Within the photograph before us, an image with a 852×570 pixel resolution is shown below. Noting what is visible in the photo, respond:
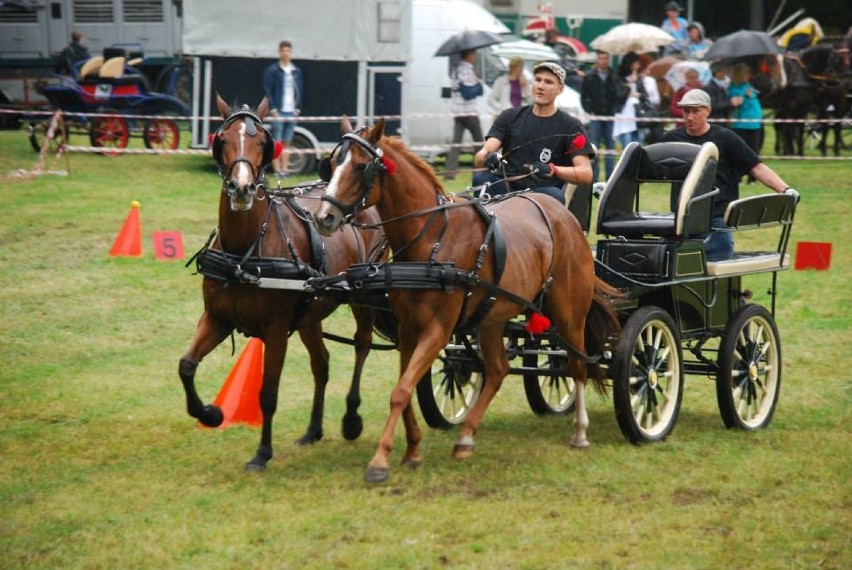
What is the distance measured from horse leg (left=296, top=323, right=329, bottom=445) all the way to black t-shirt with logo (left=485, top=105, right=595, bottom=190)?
1.64 m

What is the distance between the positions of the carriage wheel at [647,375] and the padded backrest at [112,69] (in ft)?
51.1

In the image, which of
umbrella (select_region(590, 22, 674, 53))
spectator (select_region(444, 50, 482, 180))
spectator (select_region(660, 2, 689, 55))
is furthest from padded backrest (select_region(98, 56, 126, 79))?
spectator (select_region(660, 2, 689, 55))

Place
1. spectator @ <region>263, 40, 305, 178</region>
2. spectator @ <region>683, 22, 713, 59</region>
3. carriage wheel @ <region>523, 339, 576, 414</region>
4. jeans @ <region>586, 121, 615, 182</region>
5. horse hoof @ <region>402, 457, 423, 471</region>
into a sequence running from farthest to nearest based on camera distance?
spectator @ <region>683, 22, 713, 59</region>
jeans @ <region>586, 121, 615, 182</region>
spectator @ <region>263, 40, 305, 178</region>
carriage wheel @ <region>523, 339, 576, 414</region>
horse hoof @ <region>402, 457, 423, 471</region>

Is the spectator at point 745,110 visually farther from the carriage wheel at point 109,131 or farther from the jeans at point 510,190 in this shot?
the jeans at point 510,190

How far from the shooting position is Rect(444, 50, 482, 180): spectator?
19.6m

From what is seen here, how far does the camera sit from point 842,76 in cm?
2422

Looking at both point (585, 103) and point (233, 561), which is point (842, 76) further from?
point (233, 561)

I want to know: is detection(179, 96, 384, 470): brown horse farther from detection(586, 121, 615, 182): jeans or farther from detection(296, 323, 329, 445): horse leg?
detection(586, 121, 615, 182): jeans

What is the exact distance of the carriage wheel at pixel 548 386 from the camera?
325 inches

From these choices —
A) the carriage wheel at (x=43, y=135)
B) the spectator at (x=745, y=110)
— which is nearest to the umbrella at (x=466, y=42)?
the spectator at (x=745, y=110)

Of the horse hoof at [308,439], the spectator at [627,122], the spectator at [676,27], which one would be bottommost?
the horse hoof at [308,439]

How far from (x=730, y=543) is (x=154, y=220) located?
37.7ft

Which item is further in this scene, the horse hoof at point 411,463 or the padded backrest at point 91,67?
the padded backrest at point 91,67

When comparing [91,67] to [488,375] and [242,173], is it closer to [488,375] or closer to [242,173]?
[488,375]
